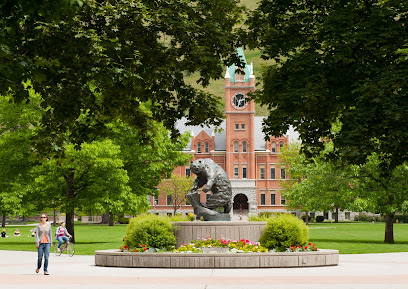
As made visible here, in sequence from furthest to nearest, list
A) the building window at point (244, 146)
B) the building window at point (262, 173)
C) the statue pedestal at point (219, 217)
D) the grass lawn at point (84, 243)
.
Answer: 1. the building window at point (262, 173)
2. the building window at point (244, 146)
3. the grass lawn at point (84, 243)
4. the statue pedestal at point (219, 217)

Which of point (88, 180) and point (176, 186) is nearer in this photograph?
point (88, 180)

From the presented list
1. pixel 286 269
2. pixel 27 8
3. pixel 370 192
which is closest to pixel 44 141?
pixel 286 269

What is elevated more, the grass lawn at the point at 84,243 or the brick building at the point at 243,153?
the brick building at the point at 243,153

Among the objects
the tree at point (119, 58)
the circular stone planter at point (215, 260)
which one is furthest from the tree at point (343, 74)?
the circular stone planter at point (215, 260)

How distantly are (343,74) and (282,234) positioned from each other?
5.67m

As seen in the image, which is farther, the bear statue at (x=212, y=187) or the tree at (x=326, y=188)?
the tree at (x=326, y=188)

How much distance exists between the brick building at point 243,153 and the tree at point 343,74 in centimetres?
7516

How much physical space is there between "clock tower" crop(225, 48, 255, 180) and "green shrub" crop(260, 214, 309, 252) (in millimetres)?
78064

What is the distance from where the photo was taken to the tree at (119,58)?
1423 centimetres

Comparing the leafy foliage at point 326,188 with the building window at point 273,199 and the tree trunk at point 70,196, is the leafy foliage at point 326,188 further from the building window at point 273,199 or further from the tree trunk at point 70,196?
the building window at point 273,199

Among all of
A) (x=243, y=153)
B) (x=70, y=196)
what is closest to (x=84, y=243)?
(x=70, y=196)

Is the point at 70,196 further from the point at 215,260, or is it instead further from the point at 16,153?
the point at 215,260

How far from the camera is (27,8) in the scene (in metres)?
8.55

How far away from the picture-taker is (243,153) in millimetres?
100625
